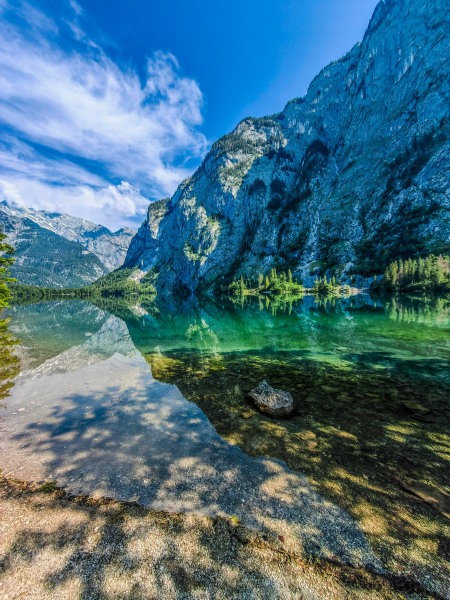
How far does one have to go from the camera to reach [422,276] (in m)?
109

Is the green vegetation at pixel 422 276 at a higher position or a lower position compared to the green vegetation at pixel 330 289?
higher

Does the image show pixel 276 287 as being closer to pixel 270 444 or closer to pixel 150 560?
pixel 270 444

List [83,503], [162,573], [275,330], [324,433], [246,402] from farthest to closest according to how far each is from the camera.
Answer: [275,330] → [246,402] → [324,433] → [83,503] → [162,573]

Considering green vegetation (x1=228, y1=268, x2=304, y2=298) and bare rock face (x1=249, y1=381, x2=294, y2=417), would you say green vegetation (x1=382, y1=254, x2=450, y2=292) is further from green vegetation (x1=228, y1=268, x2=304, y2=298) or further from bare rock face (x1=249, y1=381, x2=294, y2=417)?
bare rock face (x1=249, y1=381, x2=294, y2=417)

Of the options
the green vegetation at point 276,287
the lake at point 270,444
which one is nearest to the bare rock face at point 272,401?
the lake at point 270,444

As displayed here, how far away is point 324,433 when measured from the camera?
36.7ft

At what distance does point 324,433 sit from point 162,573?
7.92m

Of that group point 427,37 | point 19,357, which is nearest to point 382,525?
point 19,357

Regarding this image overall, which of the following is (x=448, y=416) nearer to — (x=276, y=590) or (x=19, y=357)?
(x=276, y=590)

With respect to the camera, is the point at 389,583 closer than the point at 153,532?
Yes

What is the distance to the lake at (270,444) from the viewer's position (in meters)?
6.79

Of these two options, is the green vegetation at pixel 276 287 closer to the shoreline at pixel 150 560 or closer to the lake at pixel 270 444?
the lake at pixel 270 444

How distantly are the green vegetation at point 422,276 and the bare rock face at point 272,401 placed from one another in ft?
397

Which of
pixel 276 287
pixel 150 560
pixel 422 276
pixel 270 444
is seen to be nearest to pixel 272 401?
pixel 270 444
